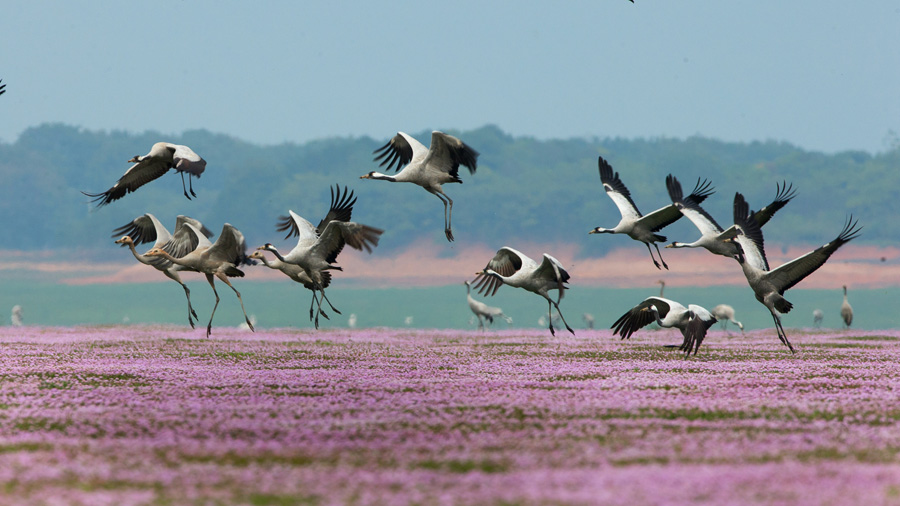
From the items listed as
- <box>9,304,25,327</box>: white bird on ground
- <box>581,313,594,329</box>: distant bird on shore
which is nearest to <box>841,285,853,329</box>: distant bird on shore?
<box>581,313,594,329</box>: distant bird on shore

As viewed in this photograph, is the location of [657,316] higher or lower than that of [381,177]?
lower

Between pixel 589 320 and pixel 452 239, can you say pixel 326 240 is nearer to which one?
pixel 452 239

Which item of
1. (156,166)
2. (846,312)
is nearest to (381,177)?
(156,166)

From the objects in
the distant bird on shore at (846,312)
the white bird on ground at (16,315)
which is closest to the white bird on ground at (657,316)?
the distant bird on shore at (846,312)

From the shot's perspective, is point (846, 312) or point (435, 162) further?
point (846, 312)

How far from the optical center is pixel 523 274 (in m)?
27.7

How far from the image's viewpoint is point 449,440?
11078mm

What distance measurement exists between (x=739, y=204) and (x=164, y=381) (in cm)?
1522

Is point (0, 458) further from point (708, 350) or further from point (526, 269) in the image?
point (708, 350)

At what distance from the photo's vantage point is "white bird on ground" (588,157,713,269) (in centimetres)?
2647

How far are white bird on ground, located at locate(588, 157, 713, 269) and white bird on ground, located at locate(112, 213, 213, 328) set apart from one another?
13.0 metres

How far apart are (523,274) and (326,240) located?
20.2 ft

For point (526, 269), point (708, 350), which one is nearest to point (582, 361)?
point (526, 269)

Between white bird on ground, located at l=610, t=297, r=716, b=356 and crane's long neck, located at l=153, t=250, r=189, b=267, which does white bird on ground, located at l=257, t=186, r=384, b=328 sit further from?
white bird on ground, located at l=610, t=297, r=716, b=356
